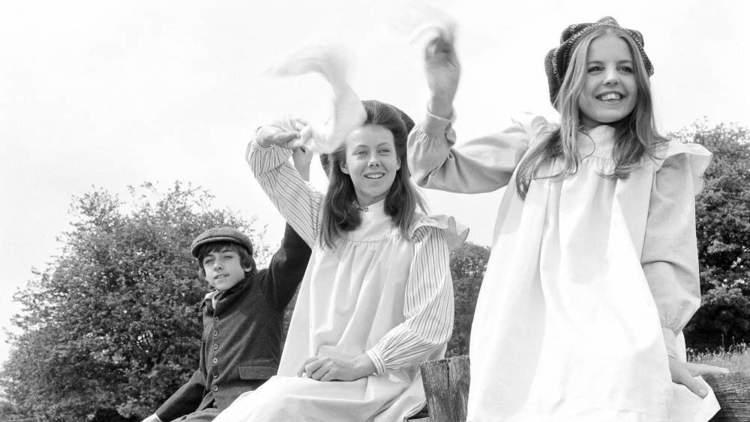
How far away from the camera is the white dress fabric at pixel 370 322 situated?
366cm

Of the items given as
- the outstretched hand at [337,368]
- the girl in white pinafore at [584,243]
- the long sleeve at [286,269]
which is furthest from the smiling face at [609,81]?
the long sleeve at [286,269]

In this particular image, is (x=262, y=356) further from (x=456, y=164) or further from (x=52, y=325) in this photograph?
(x=52, y=325)

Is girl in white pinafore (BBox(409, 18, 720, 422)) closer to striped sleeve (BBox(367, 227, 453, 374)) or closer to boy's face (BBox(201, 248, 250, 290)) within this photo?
striped sleeve (BBox(367, 227, 453, 374))

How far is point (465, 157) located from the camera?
10.9ft

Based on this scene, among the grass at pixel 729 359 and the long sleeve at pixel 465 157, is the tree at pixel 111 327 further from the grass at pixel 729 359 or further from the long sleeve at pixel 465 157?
the long sleeve at pixel 465 157

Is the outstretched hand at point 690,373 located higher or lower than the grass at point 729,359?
higher

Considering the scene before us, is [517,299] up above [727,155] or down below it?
below

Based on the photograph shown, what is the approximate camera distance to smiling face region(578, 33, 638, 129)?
319cm

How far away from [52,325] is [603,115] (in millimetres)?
33051

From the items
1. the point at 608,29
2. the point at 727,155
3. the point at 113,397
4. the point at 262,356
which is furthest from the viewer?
the point at 727,155

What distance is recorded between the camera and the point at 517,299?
2.89m

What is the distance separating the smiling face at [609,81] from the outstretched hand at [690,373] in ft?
3.20

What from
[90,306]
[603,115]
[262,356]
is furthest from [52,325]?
[603,115]

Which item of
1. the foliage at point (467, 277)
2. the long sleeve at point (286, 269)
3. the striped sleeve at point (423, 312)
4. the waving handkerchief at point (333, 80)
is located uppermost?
the waving handkerchief at point (333, 80)
